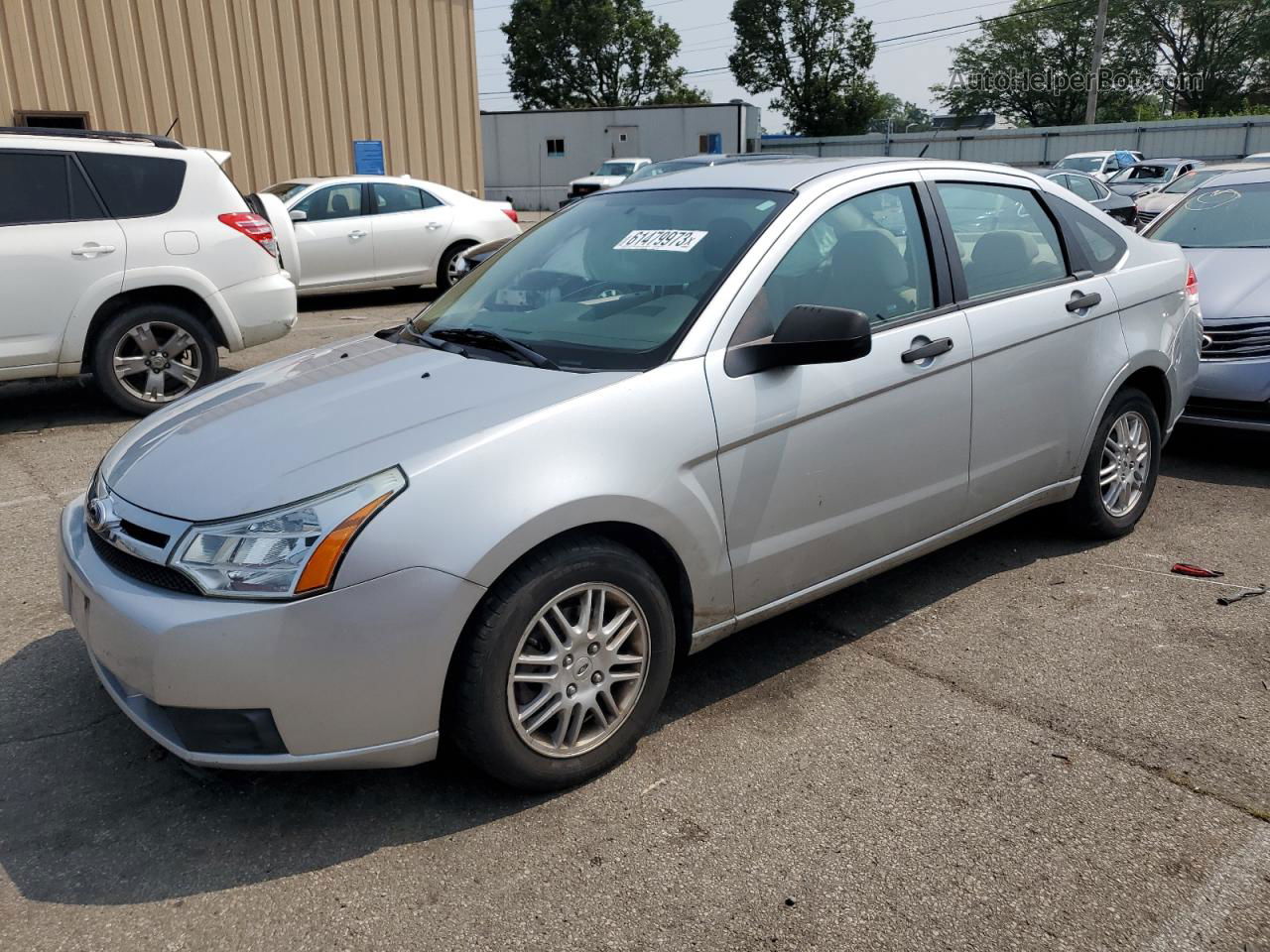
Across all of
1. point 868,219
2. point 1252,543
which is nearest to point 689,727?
point 868,219


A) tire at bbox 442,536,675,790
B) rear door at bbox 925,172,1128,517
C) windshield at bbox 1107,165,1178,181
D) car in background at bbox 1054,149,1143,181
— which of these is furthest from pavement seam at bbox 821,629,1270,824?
car in background at bbox 1054,149,1143,181

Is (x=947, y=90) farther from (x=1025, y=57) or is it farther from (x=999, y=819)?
(x=999, y=819)

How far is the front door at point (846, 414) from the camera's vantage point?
124 inches

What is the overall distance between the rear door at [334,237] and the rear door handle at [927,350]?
938 centimetres

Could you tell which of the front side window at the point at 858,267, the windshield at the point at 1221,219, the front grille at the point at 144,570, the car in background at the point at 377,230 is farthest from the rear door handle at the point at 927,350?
the car in background at the point at 377,230

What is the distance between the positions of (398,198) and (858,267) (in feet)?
31.7

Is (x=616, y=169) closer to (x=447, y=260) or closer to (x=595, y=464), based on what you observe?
(x=447, y=260)

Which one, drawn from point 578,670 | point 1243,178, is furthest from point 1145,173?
point 578,670

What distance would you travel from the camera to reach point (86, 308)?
6.74m

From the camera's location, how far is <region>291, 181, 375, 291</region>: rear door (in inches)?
459

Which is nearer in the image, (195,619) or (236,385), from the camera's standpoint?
(195,619)

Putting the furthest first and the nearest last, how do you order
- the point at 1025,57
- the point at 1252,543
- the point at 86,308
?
1. the point at 1025,57
2. the point at 86,308
3. the point at 1252,543

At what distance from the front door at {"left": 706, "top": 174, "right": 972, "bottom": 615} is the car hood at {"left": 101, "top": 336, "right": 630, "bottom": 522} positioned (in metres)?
0.49

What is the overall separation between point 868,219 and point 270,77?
13439 mm
